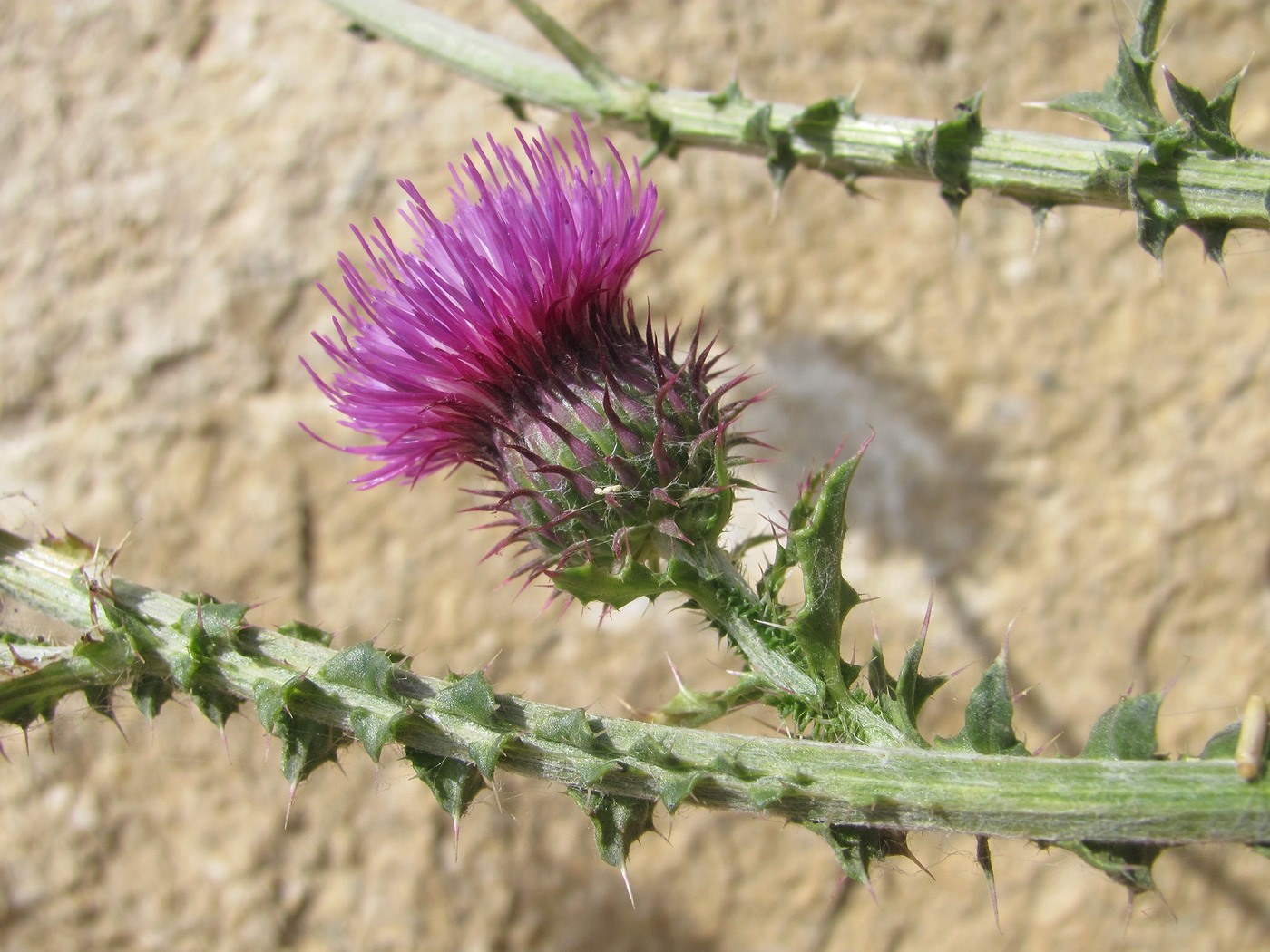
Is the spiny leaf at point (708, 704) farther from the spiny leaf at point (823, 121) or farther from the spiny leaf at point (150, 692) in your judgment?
the spiny leaf at point (823, 121)

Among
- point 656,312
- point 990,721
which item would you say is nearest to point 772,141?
point 656,312

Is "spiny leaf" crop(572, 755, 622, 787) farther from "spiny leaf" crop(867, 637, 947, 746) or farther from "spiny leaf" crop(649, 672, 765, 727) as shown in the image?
"spiny leaf" crop(867, 637, 947, 746)

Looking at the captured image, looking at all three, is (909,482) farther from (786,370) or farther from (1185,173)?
(1185,173)

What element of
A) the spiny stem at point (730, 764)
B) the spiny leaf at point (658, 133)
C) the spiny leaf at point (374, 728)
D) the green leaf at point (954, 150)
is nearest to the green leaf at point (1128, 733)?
the spiny stem at point (730, 764)

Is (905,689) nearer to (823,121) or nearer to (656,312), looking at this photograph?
(823,121)

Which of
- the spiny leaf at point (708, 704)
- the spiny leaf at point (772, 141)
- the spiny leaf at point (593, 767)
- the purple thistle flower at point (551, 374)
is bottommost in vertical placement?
the spiny leaf at point (593, 767)

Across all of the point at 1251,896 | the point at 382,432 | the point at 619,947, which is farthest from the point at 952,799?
the point at 1251,896

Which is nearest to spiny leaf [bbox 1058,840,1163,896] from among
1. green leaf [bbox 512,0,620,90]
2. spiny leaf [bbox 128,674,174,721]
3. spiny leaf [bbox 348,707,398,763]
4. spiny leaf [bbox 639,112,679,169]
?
spiny leaf [bbox 348,707,398,763]

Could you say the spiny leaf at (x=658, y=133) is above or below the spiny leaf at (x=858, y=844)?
above
